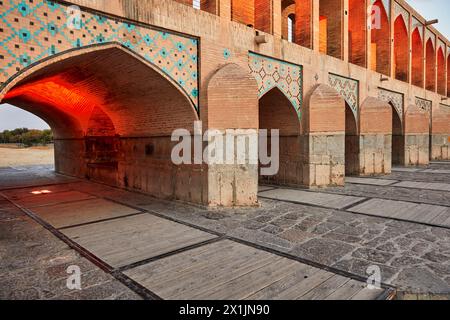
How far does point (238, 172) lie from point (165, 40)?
2924mm

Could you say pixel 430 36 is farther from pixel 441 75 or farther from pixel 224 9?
pixel 224 9

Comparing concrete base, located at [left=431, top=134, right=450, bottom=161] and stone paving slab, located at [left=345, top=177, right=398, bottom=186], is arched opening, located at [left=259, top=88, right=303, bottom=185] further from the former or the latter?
concrete base, located at [left=431, top=134, right=450, bottom=161]

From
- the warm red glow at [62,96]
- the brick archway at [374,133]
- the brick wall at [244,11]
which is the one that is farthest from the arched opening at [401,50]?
the warm red glow at [62,96]

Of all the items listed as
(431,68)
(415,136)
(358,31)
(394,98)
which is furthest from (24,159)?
(431,68)

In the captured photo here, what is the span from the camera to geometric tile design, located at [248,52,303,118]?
271 inches

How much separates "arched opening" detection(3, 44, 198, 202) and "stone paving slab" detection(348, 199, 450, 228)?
146 inches

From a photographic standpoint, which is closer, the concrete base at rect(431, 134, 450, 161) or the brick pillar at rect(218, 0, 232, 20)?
the brick pillar at rect(218, 0, 232, 20)

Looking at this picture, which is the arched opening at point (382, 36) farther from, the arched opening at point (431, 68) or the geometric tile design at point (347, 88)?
the arched opening at point (431, 68)

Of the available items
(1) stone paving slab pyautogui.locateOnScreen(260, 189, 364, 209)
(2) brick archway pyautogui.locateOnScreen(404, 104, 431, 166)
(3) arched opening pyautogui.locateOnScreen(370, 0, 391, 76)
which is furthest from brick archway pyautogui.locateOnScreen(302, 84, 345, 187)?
(2) brick archway pyautogui.locateOnScreen(404, 104, 431, 166)

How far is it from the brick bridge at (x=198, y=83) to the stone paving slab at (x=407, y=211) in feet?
7.01

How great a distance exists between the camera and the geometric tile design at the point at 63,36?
12.0 ft

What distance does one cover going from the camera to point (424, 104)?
1582 centimetres

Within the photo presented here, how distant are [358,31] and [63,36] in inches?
402

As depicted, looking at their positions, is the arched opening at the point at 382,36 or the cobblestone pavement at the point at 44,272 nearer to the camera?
the cobblestone pavement at the point at 44,272
